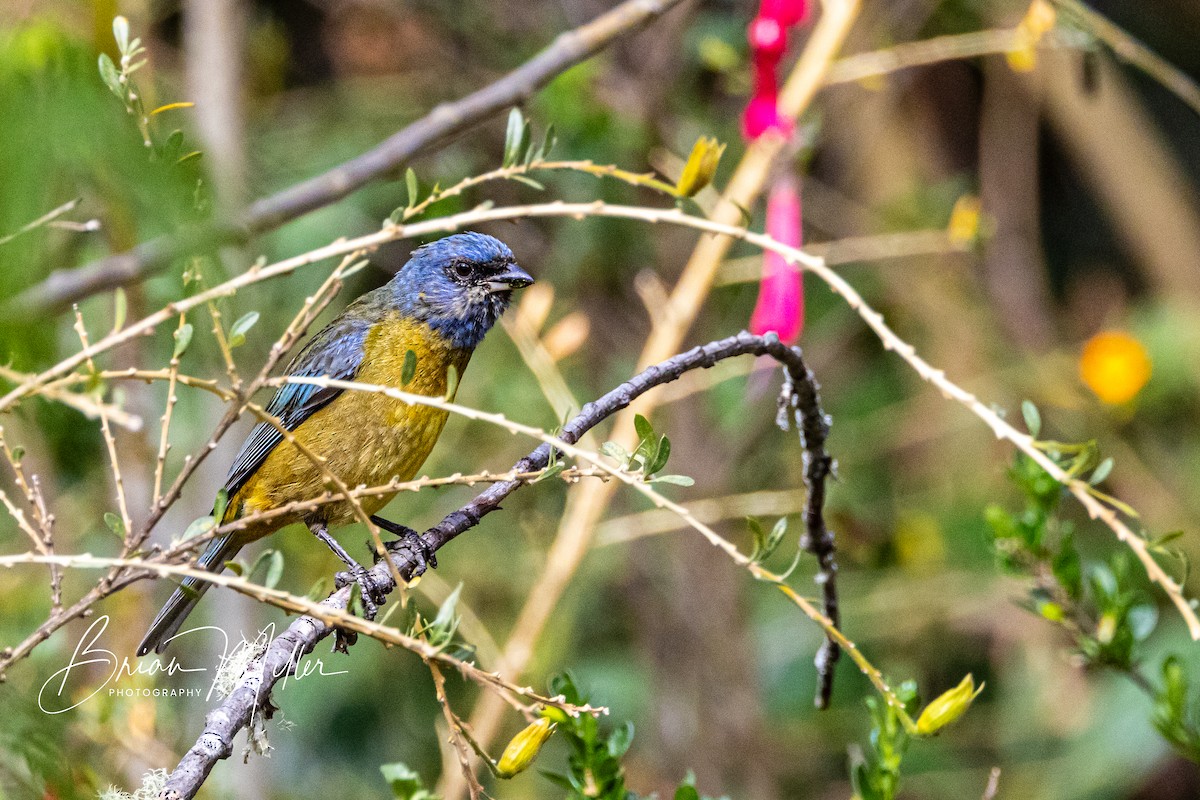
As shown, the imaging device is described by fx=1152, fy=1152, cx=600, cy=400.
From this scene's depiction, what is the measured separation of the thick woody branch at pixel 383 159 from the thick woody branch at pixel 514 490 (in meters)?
0.52

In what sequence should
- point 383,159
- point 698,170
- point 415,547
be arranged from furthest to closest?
1. point 415,547
2. point 383,159
3. point 698,170

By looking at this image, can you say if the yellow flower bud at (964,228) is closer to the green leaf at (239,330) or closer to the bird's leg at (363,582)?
the bird's leg at (363,582)

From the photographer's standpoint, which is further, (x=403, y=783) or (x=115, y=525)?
(x=403, y=783)

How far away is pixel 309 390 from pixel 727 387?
1991mm

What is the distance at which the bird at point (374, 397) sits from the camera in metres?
2.62

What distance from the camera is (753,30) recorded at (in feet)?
9.82

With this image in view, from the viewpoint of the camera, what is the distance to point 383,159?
2.08m

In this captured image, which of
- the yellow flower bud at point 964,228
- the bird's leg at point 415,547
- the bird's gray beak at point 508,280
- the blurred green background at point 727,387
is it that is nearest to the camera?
the bird's leg at point 415,547

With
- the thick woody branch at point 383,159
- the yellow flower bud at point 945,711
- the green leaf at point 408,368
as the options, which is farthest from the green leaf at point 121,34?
the yellow flower bud at point 945,711

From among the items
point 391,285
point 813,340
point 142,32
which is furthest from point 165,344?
point 813,340

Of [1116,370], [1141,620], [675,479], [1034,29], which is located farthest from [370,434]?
Answer: [1116,370]

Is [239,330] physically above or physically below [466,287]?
above

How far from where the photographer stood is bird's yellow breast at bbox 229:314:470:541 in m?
2.60

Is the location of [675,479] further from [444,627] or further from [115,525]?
[115,525]
